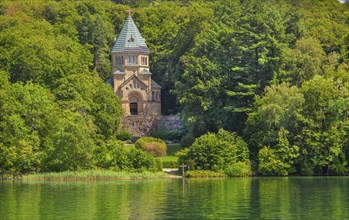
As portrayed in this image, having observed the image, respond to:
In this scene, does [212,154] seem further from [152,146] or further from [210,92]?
[152,146]

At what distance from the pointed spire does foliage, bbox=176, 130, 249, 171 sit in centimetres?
2894

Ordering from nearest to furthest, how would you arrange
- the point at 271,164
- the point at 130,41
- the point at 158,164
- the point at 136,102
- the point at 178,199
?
1. the point at 178,199
2. the point at 271,164
3. the point at 158,164
4. the point at 136,102
5. the point at 130,41

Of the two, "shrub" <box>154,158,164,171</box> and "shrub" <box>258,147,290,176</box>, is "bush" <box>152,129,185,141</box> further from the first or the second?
"shrub" <box>258,147,290,176</box>

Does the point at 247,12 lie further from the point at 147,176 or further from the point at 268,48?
the point at 147,176

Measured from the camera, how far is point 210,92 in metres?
89.1

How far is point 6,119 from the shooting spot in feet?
260

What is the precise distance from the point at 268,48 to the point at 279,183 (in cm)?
2179

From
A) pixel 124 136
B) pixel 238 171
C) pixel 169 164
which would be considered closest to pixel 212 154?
pixel 238 171

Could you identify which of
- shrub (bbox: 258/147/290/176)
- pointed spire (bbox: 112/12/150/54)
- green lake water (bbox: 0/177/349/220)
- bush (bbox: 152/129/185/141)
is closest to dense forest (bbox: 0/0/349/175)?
shrub (bbox: 258/147/290/176)

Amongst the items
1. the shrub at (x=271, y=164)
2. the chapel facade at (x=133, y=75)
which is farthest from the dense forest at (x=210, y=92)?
the chapel facade at (x=133, y=75)

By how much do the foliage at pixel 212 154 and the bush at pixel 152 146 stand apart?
312 inches

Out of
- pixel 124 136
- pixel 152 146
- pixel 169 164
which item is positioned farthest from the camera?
pixel 124 136

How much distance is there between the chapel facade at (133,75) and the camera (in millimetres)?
107625

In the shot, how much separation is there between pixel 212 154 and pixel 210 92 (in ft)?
34.2
